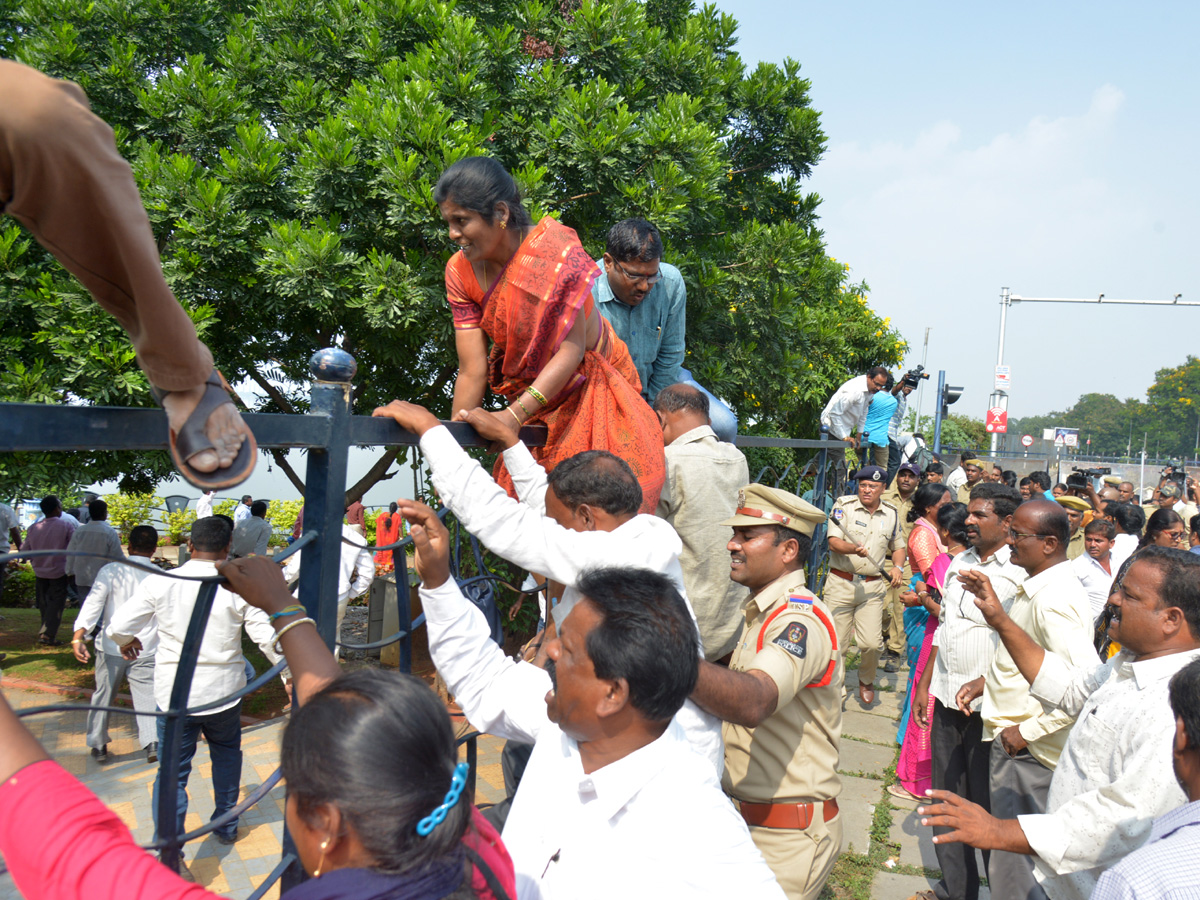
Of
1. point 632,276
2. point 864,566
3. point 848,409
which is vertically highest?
point 632,276

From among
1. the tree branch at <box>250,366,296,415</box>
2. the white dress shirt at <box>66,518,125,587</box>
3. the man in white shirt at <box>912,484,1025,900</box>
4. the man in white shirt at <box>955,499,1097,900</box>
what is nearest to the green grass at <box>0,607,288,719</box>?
the white dress shirt at <box>66,518,125,587</box>

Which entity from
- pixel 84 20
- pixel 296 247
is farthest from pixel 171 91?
pixel 296 247

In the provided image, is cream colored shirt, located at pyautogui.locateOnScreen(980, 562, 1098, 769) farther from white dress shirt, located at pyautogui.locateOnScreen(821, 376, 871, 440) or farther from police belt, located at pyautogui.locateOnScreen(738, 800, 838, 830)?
white dress shirt, located at pyautogui.locateOnScreen(821, 376, 871, 440)

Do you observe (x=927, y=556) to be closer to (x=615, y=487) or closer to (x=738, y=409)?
(x=738, y=409)

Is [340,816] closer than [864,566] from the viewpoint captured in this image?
Yes

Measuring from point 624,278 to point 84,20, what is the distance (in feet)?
17.7

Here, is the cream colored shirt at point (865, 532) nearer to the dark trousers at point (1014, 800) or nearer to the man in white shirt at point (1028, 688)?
the man in white shirt at point (1028, 688)

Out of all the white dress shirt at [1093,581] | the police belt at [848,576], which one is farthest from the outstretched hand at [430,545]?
the police belt at [848,576]

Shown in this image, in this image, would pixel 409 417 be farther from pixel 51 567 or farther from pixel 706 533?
pixel 51 567

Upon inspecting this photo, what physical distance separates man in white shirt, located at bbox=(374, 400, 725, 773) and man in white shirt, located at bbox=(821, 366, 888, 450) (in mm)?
6337

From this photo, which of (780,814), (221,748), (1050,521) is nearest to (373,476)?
(221,748)

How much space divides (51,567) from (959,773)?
9.22 meters

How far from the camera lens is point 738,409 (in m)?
7.71

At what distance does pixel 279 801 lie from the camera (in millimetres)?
4199
